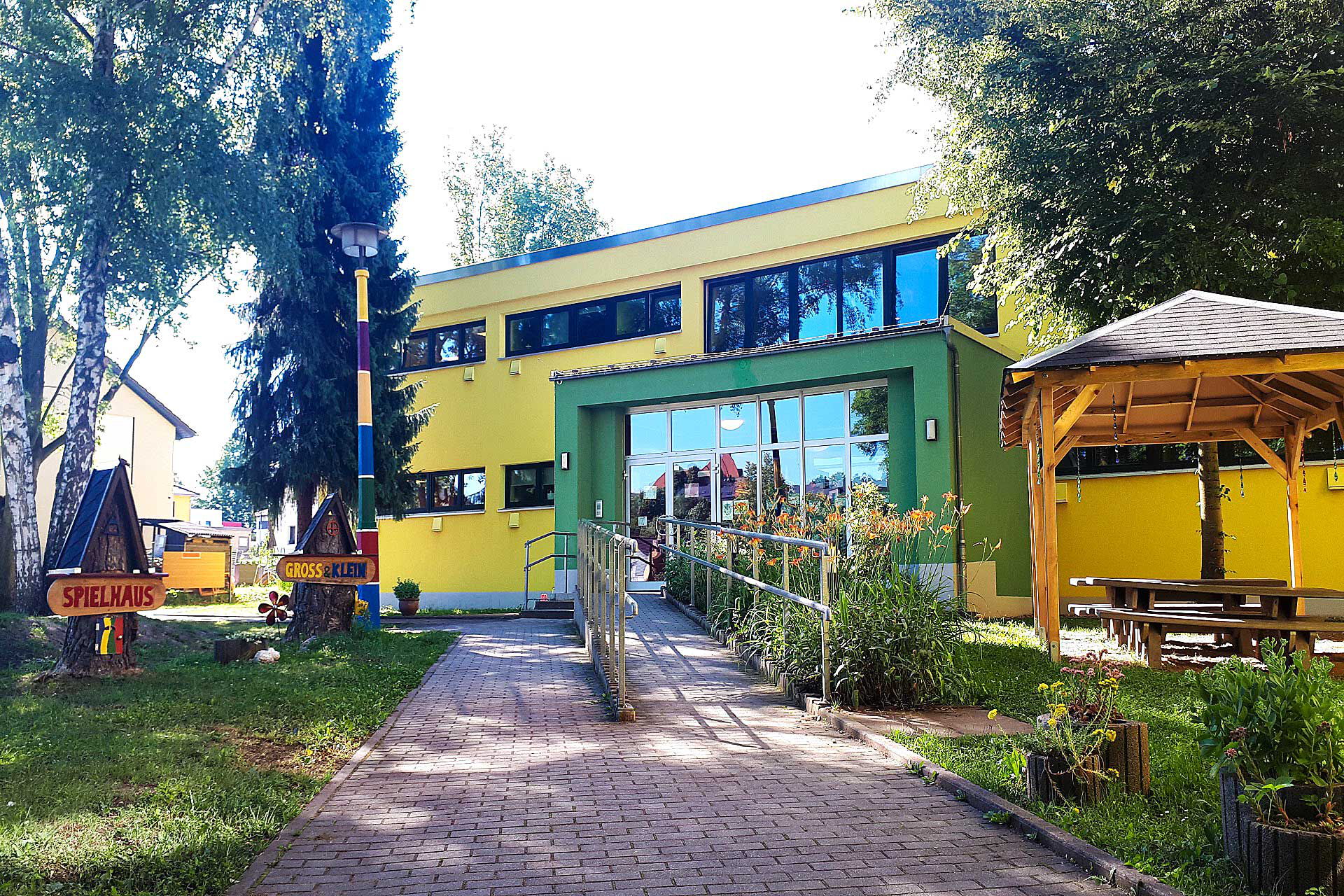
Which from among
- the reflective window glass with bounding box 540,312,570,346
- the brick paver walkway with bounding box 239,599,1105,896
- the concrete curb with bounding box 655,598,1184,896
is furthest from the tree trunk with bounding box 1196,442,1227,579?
the reflective window glass with bounding box 540,312,570,346

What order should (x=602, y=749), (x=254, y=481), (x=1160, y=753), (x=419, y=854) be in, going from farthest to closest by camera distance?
(x=254, y=481)
(x=602, y=749)
(x=1160, y=753)
(x=419, y=854)

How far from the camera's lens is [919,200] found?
16.9 metres

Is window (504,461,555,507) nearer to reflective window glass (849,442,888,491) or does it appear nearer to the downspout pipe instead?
reflective window glass (849,442,888,491)

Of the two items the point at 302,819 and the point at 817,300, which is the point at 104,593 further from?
the point at 817,300

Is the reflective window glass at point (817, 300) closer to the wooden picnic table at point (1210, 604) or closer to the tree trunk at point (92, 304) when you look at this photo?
the wooden picnic table at point (1210, 604)

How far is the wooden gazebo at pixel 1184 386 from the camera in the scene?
870 centimetres

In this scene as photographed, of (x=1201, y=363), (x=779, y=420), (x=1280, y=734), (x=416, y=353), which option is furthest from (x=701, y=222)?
(x=1280, y=734)

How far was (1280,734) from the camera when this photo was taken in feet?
12.1

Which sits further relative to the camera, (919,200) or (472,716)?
(919,200)

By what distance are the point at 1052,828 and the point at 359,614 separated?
11.9 meters

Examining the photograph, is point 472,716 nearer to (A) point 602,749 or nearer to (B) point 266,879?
(A) point 602,749

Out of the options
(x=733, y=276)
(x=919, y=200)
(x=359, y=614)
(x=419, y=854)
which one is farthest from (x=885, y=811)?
(x=733, y=276)

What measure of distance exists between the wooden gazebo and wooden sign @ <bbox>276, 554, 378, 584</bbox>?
718 cm

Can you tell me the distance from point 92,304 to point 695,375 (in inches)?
357
